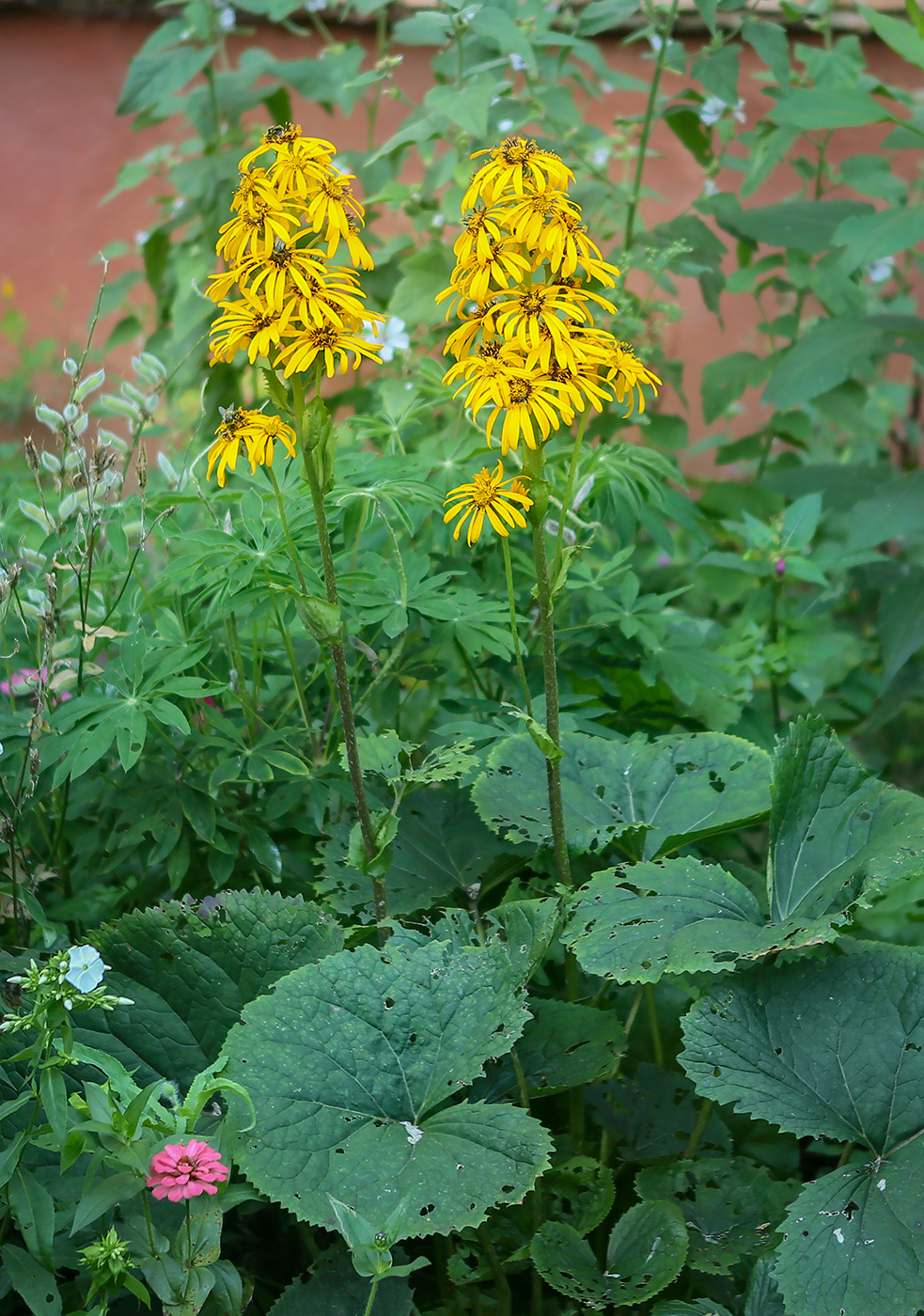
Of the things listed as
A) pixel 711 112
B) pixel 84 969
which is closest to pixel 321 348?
pixel 84 969

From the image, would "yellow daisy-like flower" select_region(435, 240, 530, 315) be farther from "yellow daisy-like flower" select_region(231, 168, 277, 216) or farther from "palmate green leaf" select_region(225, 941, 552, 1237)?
"palmate green leaf" select_region(225, 941, 552, 1237)

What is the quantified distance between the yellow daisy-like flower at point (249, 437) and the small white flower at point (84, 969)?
517 millimetres

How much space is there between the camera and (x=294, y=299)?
3.64ft

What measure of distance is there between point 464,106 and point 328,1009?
5.59 ft

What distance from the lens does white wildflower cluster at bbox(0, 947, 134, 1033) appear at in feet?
3.48

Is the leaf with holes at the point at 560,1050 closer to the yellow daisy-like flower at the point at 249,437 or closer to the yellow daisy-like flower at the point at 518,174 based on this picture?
the yellow daisy-like flower at the point at 249,437

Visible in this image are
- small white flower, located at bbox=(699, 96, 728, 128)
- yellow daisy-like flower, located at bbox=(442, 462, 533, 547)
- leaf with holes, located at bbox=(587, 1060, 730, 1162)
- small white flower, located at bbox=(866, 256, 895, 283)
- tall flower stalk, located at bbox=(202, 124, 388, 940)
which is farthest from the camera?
small white flower, located at bbox=(866, 256, 895, 283)

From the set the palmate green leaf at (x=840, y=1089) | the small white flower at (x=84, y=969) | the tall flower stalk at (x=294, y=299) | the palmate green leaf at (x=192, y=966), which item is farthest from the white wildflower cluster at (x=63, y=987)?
the palmate green leaf at (x=840, y=1089)

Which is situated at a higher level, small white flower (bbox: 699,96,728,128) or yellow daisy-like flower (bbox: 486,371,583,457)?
small white flower (bbox: 699,96,728,128)

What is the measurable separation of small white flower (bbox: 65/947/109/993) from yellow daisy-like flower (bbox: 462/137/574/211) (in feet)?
2.79

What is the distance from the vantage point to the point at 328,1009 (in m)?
1.29

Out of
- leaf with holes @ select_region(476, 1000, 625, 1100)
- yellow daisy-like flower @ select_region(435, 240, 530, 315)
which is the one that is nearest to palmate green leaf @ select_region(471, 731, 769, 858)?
leaf with holes @ select_region(476, 1000, 625, 1100)

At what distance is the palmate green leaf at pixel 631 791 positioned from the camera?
1.52m

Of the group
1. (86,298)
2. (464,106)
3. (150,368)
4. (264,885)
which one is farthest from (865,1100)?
(86,298)
